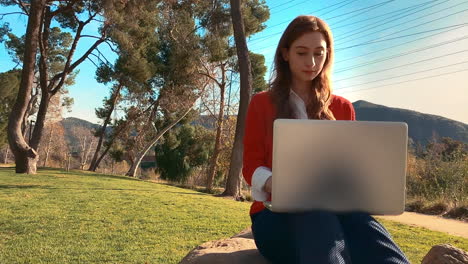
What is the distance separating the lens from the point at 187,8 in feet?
47.4

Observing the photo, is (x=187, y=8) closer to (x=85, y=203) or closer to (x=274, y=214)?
(x=85, y=203)

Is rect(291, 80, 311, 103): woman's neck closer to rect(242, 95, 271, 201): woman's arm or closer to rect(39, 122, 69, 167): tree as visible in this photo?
rect(242, 95, 271, 201): woman's arm

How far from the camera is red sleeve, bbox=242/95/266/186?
1530 mm

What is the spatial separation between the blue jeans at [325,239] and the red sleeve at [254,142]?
20 centimetres

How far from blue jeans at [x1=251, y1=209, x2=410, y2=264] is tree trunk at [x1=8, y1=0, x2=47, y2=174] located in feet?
28.4

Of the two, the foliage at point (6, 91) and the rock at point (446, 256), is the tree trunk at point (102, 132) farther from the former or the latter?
the rock at point (446, 256)

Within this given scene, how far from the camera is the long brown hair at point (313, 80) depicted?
154 cm

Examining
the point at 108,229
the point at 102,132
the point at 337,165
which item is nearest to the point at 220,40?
the point at 102,132

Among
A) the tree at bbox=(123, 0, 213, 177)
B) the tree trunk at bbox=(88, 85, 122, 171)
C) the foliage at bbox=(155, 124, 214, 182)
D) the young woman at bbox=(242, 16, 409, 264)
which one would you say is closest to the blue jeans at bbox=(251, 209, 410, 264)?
the young woman at bbox=(242, 16, 409, 264)

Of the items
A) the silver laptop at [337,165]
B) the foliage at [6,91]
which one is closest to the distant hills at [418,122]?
the foliage at [6,91]

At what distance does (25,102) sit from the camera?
8516 millimetres

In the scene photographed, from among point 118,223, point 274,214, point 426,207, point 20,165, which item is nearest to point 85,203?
point 118,223

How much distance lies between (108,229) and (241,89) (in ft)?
17.4

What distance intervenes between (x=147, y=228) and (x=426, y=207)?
20.9 ft
